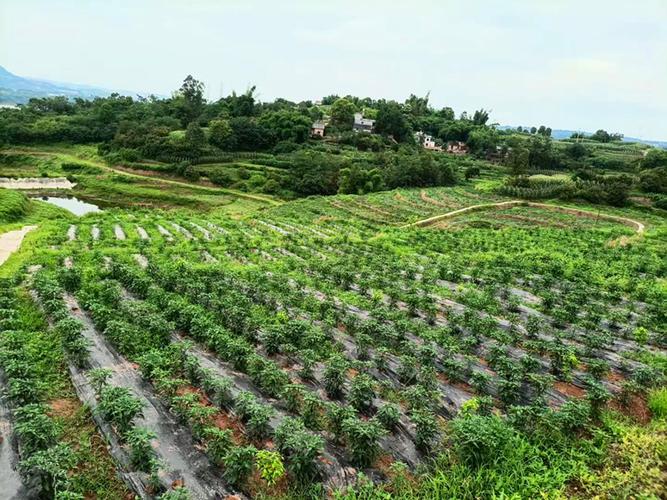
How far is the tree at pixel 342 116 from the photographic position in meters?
95.8

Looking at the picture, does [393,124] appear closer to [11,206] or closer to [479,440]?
[11,206]

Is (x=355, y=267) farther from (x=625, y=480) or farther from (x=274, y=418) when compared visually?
(x=625, y=480)

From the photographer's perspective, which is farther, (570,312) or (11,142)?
(11,142)

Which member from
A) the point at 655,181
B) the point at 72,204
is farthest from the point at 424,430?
the point at 655,181

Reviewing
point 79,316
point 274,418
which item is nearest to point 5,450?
point 274,418

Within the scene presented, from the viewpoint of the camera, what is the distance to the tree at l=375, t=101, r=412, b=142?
314 feet

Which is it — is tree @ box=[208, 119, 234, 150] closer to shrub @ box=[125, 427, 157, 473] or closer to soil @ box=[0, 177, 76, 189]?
soil @ box=[0, 177, 76, 189]

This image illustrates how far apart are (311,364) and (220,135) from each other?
237 ft

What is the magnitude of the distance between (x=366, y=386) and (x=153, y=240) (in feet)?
70.2

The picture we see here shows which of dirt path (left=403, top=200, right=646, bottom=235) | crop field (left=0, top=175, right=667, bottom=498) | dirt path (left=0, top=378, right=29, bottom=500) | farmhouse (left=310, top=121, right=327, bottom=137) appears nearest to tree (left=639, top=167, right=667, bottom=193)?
dirt path (left=403, top=200, right=646, bottom=235)

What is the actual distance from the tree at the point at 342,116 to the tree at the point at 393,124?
21.1 feet

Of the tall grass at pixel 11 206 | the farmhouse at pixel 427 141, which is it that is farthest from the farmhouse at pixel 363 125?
the tall grass at pixel 11 206

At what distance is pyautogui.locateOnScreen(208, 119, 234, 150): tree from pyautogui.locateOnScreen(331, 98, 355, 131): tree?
91.4ft

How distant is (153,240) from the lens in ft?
87.2
